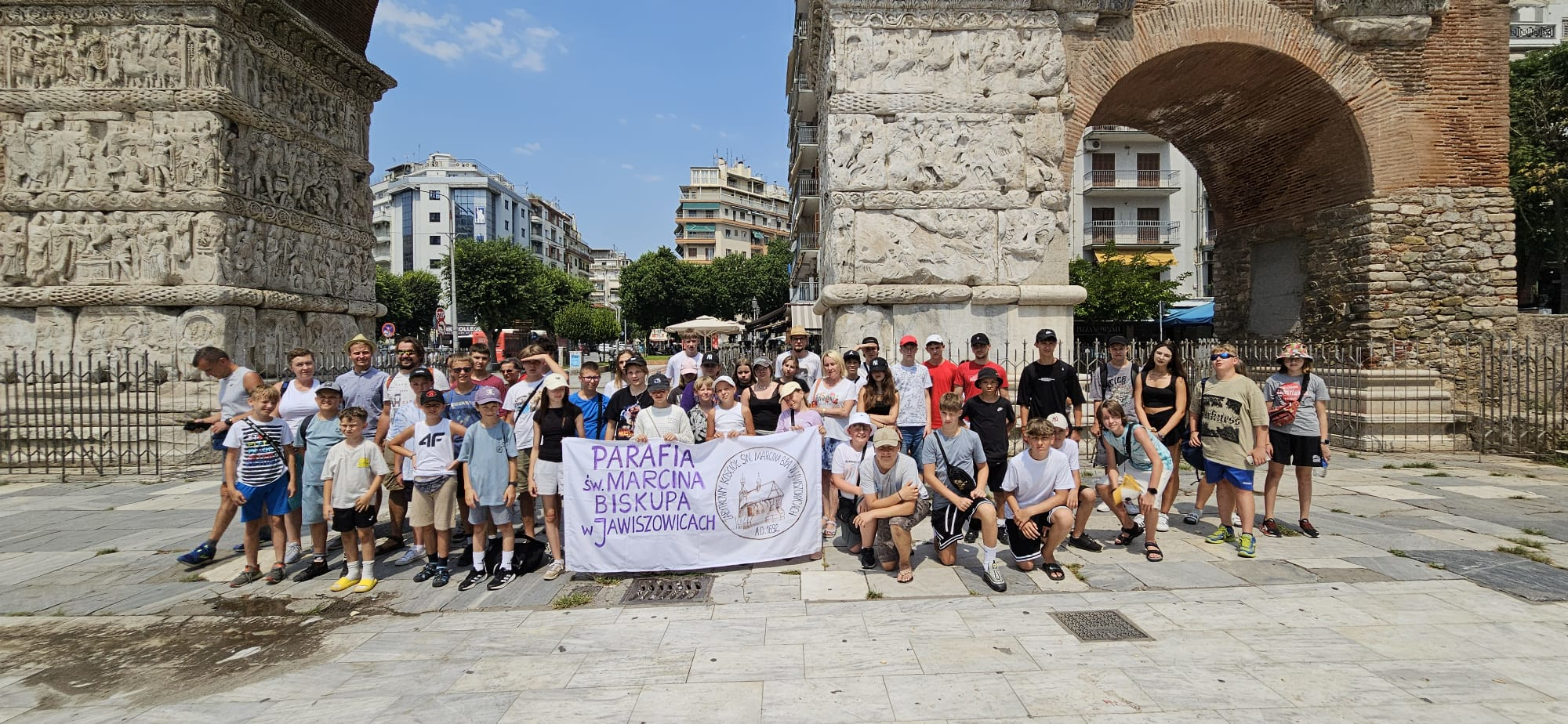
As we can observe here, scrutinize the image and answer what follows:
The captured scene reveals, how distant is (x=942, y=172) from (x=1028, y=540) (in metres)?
7.10

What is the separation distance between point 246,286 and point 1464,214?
19572 millimetres

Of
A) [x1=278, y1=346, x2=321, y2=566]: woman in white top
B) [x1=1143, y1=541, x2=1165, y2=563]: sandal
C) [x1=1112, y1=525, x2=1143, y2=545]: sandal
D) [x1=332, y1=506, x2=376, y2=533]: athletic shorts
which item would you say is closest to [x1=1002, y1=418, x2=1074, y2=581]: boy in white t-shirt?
[x1=1143, y1=541, x2=1165, y2=563]: sandal

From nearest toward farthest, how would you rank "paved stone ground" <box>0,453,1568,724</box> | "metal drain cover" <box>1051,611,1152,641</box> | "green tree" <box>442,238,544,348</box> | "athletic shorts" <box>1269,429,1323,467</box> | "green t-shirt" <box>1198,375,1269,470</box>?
"paved stone ground" <box>0,453,1568,724</box> → "metal drain cover" <box>1051,611,1152,641</box> → "green t-shirt" <box>1198,375,1269,470</box> → "athletic shorts" <box>1269,429,1323,467</box> → "green tree" <box>442,238,544,348</box>

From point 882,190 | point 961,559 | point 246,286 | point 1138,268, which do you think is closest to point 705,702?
point 961,559

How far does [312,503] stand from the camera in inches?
229

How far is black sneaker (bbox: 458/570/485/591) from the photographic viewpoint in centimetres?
553

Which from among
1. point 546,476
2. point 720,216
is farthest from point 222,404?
point 720,216

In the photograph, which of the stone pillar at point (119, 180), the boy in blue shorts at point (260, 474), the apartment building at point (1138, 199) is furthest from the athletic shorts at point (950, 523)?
the apartment building at point (1138, 199)

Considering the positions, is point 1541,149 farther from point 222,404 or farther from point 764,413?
point 222,404

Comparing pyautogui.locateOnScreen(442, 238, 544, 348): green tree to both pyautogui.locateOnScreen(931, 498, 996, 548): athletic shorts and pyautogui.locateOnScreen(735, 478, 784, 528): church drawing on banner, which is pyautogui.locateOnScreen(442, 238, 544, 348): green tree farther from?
pyautogui.locateOnScreen(931, 498, 996, 548): athletic shorts

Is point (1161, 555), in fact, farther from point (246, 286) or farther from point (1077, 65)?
point (246, 286)

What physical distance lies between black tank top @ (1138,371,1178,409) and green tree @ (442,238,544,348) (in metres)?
39.4

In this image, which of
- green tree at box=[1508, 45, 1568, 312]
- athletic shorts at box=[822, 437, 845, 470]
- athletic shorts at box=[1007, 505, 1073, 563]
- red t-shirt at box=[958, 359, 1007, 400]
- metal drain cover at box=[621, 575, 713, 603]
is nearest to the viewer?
metal drain cover at box=[621, 575, 713, 603]

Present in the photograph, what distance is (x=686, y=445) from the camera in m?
5.88
